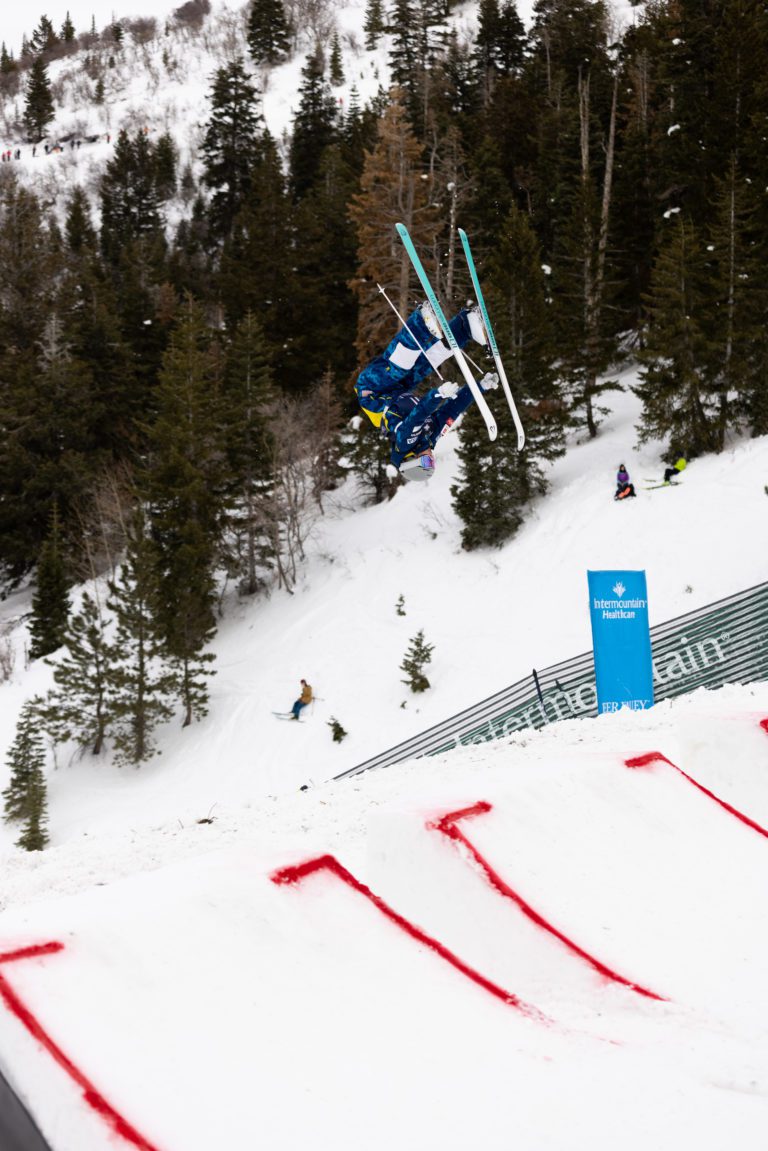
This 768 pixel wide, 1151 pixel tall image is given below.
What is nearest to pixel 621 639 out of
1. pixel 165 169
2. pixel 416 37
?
pixel 416 37

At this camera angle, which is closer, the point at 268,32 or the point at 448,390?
the point at 448,390

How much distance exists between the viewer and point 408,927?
10.9 feet

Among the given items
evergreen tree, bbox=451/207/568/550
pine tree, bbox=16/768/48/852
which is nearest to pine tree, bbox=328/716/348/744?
pine tree, bbox=16/768/48/852

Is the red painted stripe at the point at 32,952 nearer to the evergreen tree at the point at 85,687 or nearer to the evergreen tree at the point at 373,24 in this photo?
the evergreen tree at the point at 85,687

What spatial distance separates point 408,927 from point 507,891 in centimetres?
40

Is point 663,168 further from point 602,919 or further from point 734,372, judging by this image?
point 602,919

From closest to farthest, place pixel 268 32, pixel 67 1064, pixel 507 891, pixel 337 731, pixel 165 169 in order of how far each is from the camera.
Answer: pixel 67 1064 → pixel 507 891 → pixel 337 731 → pixel 165 169 → pixel 268 32

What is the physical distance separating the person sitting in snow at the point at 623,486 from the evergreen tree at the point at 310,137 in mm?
34749

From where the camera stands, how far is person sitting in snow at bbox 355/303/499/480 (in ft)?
25.9

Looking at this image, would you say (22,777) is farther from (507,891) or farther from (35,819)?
(507,891)

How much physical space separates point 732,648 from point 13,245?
40.1 metres

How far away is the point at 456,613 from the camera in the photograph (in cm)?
2325

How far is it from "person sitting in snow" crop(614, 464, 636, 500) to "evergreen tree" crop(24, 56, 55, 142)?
81720 mm

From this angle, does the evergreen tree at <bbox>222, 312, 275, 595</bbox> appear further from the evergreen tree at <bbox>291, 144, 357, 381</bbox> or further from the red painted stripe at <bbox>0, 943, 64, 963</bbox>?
the red painted stripe at <bbox>0, 943, 64, 963</bbox>
